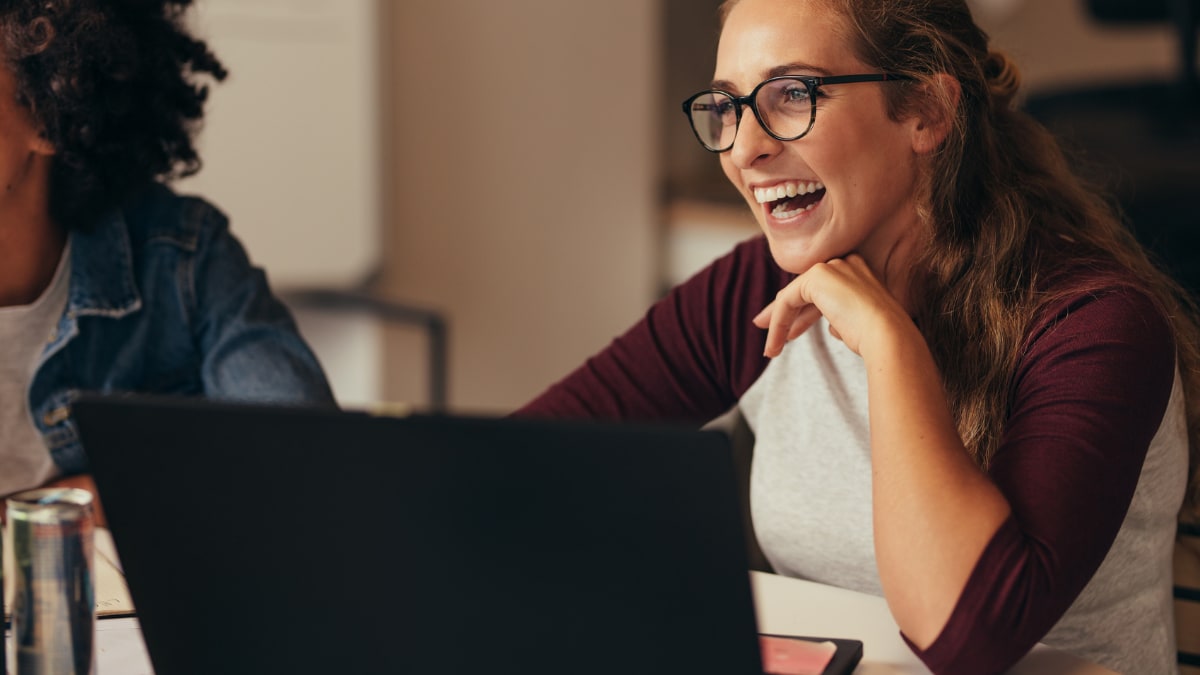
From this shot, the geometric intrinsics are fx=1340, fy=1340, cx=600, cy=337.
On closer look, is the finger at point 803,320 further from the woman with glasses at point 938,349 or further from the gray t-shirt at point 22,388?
the gray t-shirt at point 22,388

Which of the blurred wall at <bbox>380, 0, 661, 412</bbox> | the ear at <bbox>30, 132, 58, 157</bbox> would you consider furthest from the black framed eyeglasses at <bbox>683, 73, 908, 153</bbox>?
the blurred wall at <bbox>380, 0, 661, 412</bbox>

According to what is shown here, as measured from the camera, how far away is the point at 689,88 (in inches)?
139

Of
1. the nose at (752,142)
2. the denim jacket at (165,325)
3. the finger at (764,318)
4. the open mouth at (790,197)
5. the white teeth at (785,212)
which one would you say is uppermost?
the nose at (752,142)

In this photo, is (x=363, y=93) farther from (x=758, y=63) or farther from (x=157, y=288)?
(x=758, y=63)

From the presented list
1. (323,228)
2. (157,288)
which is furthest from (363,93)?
(157,288)

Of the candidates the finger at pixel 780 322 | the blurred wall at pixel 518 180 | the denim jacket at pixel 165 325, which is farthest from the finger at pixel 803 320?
the blurred wall at pixel 518 180

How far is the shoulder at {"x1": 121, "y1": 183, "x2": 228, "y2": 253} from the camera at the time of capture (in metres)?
1.51

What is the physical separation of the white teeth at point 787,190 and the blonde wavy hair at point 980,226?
0.10m

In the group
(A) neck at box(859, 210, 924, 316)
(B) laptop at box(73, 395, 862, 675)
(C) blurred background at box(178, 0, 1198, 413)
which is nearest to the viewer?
(B) laptop at box(73, 395, 862, 675)

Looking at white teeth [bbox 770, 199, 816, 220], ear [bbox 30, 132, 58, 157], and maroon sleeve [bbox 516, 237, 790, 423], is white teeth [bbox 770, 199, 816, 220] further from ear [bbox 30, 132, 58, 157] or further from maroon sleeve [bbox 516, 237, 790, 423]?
ear [bbox 30, 132, 58, 157]

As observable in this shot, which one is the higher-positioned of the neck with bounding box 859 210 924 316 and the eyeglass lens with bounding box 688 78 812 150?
the eyeglass lens with bounding box 688 78 812 150

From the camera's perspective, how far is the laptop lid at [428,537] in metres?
0.64

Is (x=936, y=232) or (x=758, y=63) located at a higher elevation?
(x=758, y=63)

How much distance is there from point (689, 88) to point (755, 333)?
2269 mm
